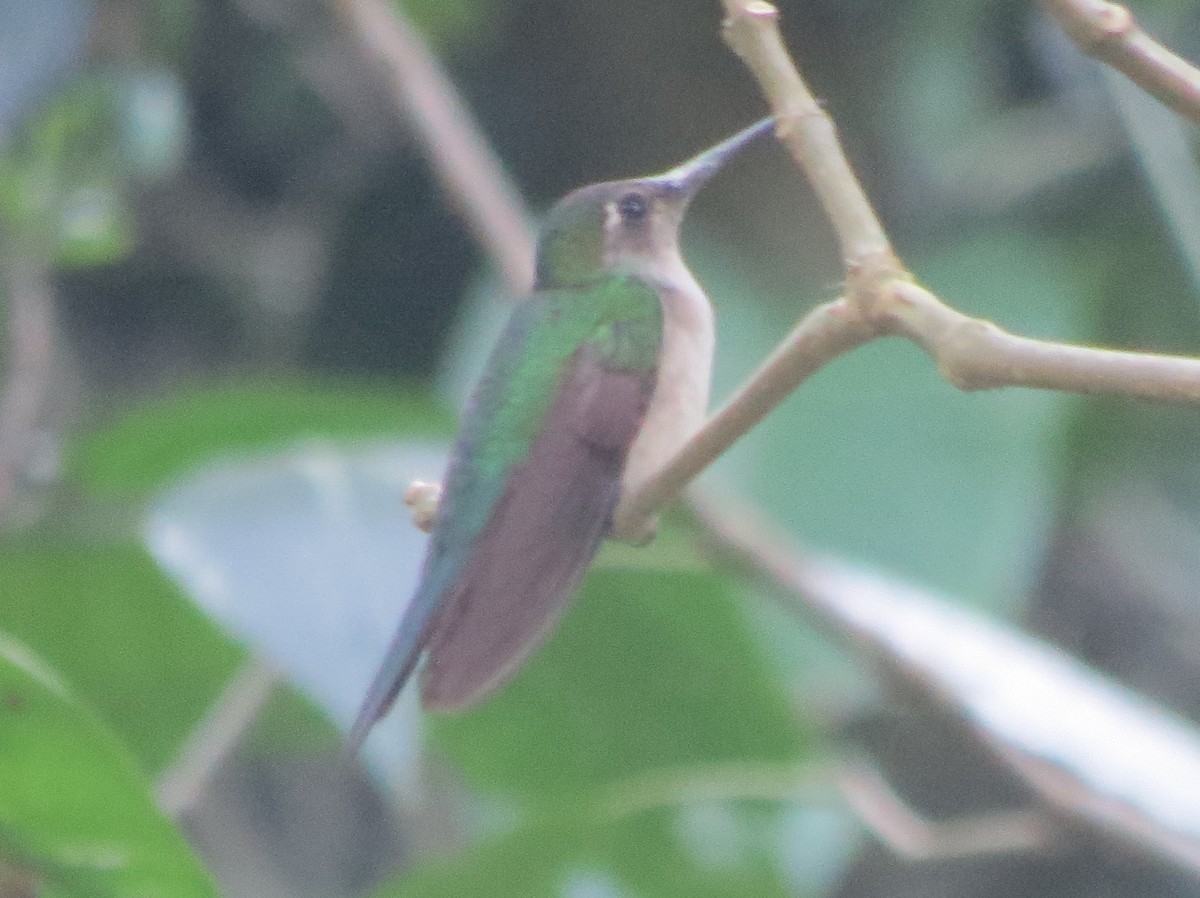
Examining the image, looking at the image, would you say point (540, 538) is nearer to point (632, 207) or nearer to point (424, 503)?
point (424, 503)

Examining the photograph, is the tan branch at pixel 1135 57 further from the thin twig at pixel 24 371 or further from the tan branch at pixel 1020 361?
the thin twig at pixel 24 371

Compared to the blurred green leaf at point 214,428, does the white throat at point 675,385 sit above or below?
above

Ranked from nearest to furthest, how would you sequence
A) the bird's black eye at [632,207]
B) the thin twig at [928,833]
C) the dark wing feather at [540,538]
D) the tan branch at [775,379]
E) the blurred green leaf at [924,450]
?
1. the tan branch at [775,379]
2. the dark wing feather at [540,538]
3. the bird's black eye at [632,207]
4. the thin twig at [928,833]
5. the blurred green leaf at [924,450]

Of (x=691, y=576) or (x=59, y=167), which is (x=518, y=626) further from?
(x=59, y=167)

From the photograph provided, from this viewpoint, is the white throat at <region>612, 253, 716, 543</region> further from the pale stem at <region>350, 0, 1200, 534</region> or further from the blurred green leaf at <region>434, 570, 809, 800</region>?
the blurred green leaf at <region>434, 570, 809, 800</region>

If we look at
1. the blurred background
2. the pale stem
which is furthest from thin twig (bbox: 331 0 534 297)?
the pale stem

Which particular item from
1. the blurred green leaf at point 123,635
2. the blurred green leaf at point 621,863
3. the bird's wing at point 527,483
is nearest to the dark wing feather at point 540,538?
the bird's wing at point 527,483
